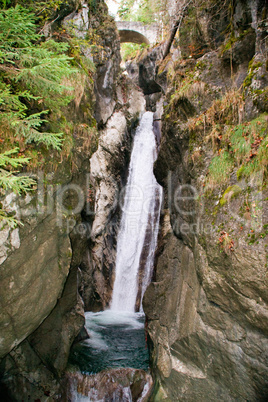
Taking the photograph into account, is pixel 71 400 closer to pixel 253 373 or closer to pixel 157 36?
pixel 253 373

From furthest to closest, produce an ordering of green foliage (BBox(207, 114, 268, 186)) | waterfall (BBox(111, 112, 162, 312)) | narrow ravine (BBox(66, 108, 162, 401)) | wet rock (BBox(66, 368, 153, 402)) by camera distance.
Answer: waterfall (BBox(111, 112, 162, 312)) → narrow ravine (BBox(66, 108, 162, 401)) → wet rock (BBox(66, 368, 153, 402)) → green foliage (BBox(207, 114, 268, 186))

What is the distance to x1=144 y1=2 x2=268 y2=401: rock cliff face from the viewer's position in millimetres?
4109

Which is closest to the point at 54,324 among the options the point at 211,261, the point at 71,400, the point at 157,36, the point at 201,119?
the point at 71,400

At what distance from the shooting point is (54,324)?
6879mm

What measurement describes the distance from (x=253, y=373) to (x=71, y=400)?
491 centimetres

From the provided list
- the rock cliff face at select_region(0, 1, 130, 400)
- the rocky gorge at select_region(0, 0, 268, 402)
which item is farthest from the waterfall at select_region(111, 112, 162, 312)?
the rock cliff face at select_region(0, 1, 130, 400)

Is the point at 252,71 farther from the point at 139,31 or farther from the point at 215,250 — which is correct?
the point at 139,31

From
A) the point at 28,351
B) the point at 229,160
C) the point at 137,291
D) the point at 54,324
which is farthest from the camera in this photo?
the point at 137,291

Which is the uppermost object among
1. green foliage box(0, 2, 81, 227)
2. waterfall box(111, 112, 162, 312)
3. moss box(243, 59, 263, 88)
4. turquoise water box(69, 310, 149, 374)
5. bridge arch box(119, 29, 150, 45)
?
bridge arch box(119, 29, 150, 45)

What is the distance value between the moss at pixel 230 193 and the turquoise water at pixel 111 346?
5823mm

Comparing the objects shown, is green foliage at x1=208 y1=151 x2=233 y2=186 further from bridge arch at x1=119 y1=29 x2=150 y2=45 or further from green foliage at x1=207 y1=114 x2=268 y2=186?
bridge arch at x1=119 y1=29 x2=150 y2=45

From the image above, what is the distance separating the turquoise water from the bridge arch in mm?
22591

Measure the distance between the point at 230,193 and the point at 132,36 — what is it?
74.3 feet

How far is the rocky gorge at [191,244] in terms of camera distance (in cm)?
429
